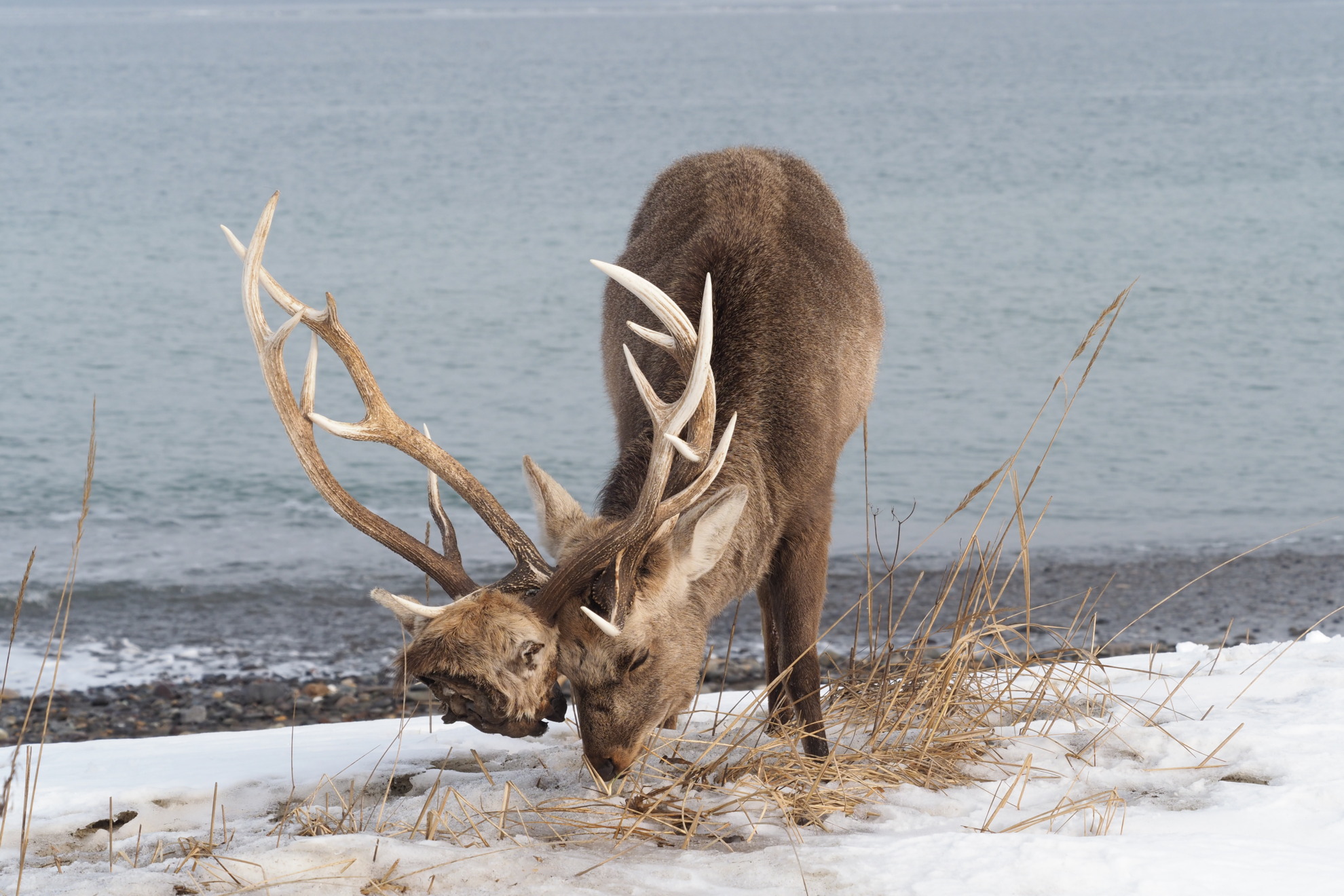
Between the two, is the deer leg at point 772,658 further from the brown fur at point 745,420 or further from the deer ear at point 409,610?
the deer ear at point 409,610

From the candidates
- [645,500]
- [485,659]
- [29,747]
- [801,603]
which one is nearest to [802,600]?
[801,603]

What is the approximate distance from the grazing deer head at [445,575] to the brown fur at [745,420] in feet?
0.55

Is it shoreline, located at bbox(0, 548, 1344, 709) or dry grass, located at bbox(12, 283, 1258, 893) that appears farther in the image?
shoreline, located at bbox(0, 548, 1344, 709)

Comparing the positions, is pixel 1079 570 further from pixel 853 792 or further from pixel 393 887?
pixel 393 887

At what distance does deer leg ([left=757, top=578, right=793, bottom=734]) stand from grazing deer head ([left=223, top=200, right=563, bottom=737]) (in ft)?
3.80

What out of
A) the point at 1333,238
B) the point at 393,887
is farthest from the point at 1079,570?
the point at 1333,238

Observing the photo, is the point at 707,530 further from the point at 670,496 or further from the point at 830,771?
the point at 830,771

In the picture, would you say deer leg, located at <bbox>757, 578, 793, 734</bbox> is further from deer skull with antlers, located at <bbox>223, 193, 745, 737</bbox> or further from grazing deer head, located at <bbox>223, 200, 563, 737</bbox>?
grazing deer head, located at <bbox>223, 200, 563, 737</bbox>

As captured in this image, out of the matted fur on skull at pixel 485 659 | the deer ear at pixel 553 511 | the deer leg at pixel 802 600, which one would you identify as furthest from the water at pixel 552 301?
the matted fur on skull at pixel 485 659

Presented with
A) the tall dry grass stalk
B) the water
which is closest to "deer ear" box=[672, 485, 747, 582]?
the tall dry grass stalk

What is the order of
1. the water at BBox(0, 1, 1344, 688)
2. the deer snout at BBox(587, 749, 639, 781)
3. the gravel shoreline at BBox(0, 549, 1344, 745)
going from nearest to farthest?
the deer snout at BBox(587, 749, 639, 781) < the gravel shoreline at BBox(0, 549, 1344, 745) < the water at BBox(0, 1, 1344, 688)

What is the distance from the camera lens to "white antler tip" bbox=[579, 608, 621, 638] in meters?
3.58

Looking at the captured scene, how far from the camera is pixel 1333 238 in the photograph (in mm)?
25734

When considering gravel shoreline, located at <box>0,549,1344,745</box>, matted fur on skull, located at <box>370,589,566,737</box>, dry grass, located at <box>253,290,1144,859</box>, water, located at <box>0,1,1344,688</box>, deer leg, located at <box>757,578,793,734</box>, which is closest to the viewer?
matted fur on skull, located at <box>370,589,566,737</box>
